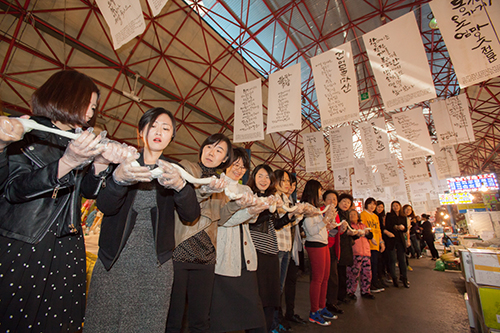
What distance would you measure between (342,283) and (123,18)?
4.38 meters

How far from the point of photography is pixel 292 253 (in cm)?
273

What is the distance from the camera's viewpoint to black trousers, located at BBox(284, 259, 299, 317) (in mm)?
2623

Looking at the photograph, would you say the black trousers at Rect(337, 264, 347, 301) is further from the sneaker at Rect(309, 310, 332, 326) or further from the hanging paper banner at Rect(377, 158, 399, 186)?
the hanging paper banner at Rect(377, 158, 399, 186)

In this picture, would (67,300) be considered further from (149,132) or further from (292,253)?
(292,253)

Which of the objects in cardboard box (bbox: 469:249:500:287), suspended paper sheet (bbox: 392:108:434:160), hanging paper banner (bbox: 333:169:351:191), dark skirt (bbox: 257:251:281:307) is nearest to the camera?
dark skirt (bbox: 257:251:281:307)

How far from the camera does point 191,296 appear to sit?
133cm

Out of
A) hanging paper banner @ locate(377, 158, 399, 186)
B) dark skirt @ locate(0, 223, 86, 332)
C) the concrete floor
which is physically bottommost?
the concrete floor

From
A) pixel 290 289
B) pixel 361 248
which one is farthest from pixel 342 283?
pixel 290 289

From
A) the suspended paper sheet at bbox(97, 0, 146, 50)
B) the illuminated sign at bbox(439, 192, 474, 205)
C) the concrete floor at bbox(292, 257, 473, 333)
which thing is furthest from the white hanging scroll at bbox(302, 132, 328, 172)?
the illuminated sign at bbox(439, 192, 474, 205)

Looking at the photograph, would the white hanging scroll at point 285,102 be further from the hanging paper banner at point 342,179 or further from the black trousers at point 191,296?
the hanging paper banner at point 342,179

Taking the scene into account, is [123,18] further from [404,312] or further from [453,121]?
[453,121]

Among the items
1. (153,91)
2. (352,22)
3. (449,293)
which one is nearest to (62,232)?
(449,293)

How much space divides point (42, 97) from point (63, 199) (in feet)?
1.41

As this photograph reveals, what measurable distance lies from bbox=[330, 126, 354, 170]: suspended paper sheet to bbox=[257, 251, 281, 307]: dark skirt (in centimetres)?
470
